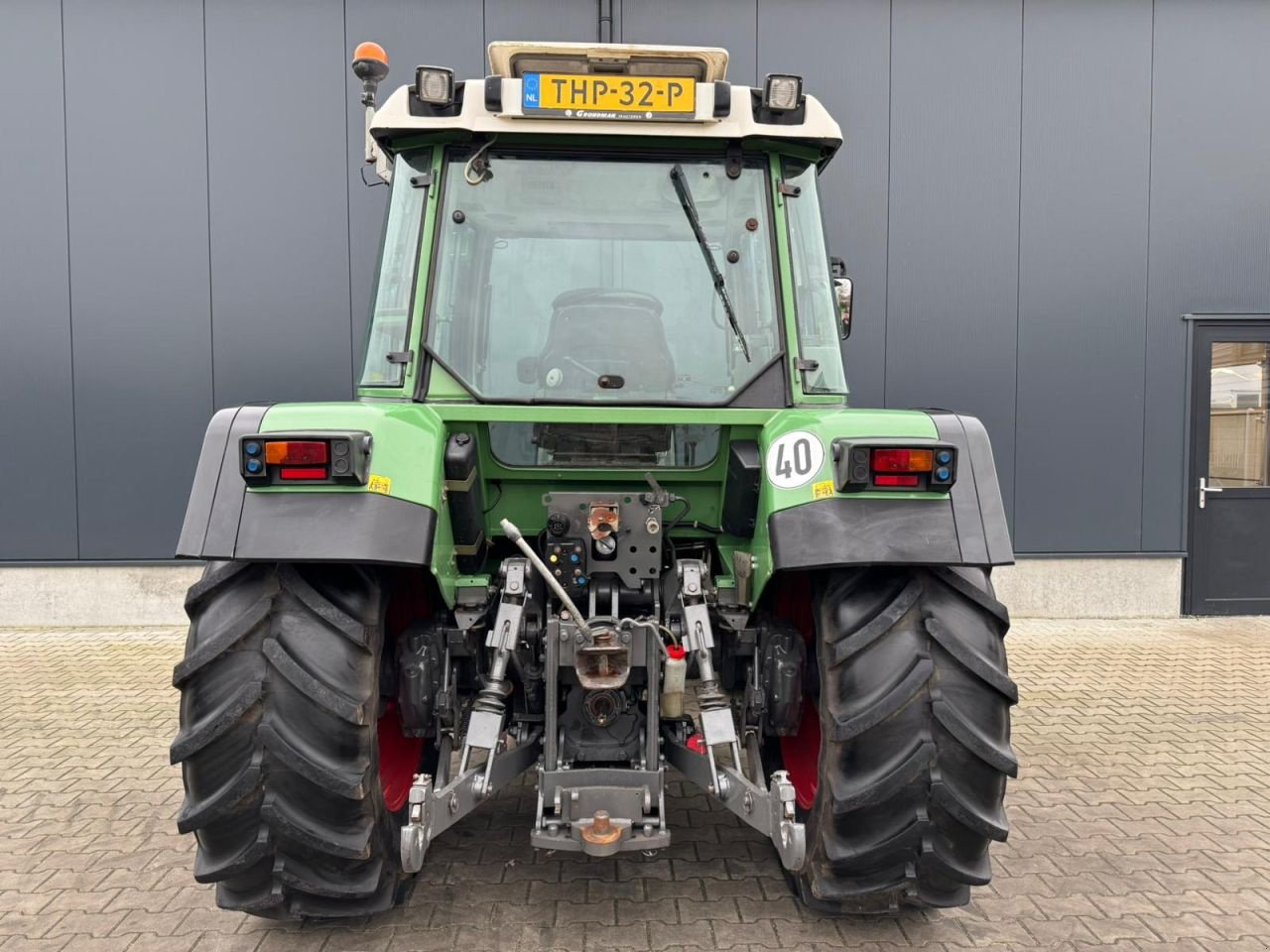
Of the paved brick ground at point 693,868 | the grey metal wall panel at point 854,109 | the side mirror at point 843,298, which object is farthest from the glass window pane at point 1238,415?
the side mirror at point 843,298

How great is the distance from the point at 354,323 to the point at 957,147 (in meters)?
5.14

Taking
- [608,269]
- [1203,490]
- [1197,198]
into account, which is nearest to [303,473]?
[608,269]

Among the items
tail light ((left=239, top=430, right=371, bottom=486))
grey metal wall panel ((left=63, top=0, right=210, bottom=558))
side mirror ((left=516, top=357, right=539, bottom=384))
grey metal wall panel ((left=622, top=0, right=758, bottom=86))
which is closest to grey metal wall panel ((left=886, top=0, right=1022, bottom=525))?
grey metal wall panel ((left=622, top=0, right=758, bottom=86))

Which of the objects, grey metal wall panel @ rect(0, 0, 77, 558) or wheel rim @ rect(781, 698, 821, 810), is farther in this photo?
grey metal wall panel @ rect(0, 0, 77, 558)

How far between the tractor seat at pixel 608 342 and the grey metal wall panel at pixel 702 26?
15.9 feet

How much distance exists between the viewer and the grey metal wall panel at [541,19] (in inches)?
273

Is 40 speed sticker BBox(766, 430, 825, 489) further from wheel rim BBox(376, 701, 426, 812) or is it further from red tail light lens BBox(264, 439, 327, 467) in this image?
wheel rim BBox(376, 701, 426, 812)

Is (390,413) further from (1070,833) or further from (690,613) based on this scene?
(1070,833)

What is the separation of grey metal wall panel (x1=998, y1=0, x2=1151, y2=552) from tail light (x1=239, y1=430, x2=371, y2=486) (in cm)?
638

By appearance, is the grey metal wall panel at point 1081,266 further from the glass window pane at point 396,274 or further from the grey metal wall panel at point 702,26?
the glass window pane at point 396,274

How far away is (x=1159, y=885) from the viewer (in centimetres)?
317

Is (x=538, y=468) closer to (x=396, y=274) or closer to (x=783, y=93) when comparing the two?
(x=396, y=274)

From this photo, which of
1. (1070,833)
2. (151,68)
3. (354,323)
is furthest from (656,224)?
(151,68)

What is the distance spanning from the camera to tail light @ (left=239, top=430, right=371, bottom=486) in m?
2.30
